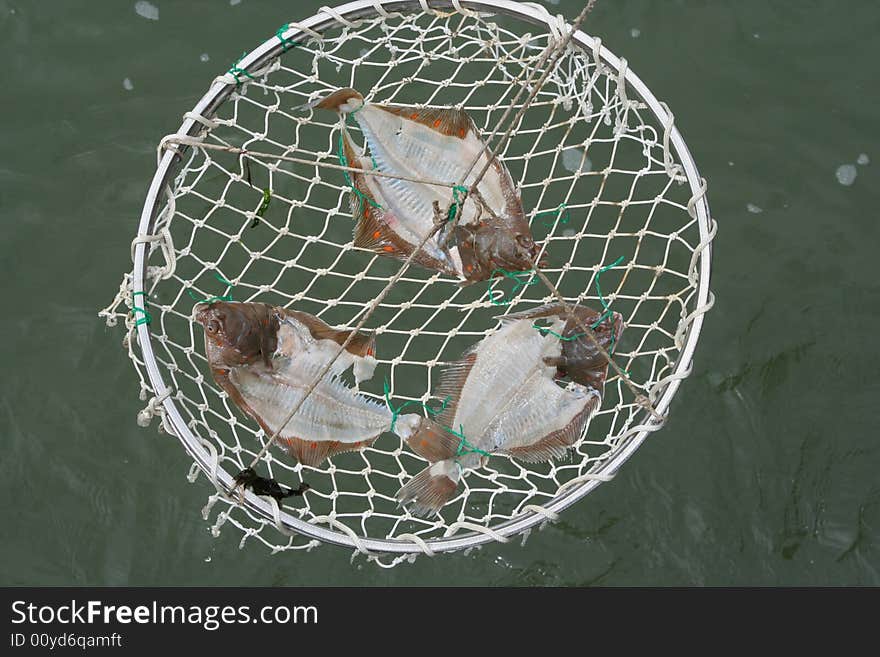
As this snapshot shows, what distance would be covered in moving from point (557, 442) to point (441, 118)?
1622 millimetres

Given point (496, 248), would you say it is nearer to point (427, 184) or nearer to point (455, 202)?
point (455, 202)

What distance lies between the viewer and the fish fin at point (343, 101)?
3.97 metres

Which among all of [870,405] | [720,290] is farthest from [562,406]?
[870,405]

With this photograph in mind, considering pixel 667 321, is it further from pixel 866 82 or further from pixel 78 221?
pixel 78 221

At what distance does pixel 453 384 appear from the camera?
4.17 meters

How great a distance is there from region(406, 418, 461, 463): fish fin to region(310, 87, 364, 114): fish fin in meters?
1.48

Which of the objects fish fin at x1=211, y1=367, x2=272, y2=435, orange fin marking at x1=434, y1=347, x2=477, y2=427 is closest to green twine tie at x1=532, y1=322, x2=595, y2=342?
orange fin marking at x1=434, y1=347, x2=477, y2=427

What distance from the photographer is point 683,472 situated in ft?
17.1

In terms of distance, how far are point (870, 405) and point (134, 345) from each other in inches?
171

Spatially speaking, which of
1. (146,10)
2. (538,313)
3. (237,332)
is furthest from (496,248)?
(146,10)

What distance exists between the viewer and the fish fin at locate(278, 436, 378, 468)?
411 cm

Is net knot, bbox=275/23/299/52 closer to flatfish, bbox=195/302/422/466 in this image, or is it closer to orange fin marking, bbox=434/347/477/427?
flatfish, bbox=195/302/422/466

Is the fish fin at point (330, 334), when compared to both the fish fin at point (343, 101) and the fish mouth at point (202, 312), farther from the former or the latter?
the fish fin at point (343, 101)

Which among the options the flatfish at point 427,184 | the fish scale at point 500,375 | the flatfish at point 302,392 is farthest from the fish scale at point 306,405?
the flatfish at point 427,184
